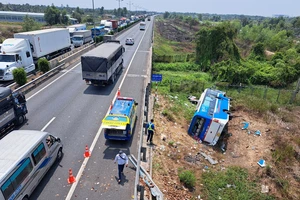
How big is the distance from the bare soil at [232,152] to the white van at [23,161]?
466cm

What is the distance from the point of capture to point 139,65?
2891cm

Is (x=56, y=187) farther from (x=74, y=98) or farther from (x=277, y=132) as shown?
(x=277, y=132)

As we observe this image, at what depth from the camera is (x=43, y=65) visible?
22.8 meters

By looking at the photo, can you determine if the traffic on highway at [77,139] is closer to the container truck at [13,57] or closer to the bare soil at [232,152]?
the bare soil at [232,152]

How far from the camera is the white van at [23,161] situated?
714cm

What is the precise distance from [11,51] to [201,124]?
19.7 m

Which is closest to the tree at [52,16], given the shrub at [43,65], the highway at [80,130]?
the highway at [80,130]

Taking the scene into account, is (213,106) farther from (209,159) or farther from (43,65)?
(43,65)

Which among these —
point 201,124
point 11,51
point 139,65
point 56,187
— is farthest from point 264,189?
point 11,51

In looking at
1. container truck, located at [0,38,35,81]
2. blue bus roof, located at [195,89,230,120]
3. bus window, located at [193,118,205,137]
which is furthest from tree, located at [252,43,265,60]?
container truck, located at [0,38,35,81]

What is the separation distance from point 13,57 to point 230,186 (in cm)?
2206

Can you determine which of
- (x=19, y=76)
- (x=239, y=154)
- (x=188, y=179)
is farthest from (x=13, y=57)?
(x=239, y=154)

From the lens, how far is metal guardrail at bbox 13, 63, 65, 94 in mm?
17984

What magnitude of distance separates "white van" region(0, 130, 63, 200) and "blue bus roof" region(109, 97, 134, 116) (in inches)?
144
